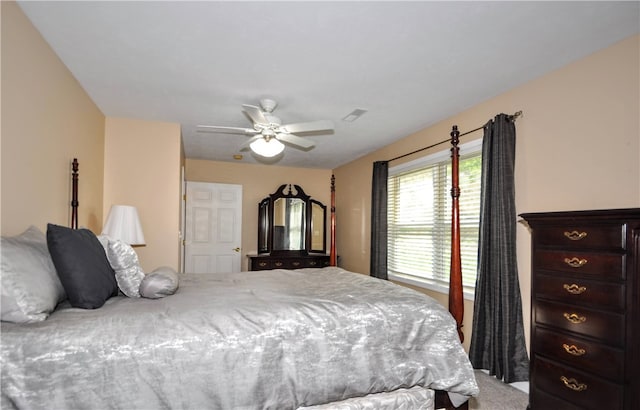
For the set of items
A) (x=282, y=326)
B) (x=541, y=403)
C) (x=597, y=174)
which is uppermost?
(x=597, y=174)

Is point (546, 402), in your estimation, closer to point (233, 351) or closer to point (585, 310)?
point (585, 310)

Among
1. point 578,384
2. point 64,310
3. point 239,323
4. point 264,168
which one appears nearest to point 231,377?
point 239,323

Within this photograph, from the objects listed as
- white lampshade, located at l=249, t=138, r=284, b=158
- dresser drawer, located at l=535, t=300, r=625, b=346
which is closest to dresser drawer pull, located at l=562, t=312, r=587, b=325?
dresser drawer, located at l=535, t=300, r=625, b=346

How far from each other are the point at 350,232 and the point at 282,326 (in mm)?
4362

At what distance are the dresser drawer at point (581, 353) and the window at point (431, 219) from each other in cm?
112

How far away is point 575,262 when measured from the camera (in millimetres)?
2041

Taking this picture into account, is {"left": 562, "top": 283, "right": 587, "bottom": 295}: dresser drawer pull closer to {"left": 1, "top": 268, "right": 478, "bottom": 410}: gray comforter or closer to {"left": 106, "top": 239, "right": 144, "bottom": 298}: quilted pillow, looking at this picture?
{"left": 1, "top": 268, "right": 478, "bottom": 410}: gray comforter

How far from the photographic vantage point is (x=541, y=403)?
222cm

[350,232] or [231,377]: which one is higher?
[350,232]

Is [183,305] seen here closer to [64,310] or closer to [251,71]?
[64,310]

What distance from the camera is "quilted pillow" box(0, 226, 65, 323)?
138 centimetres

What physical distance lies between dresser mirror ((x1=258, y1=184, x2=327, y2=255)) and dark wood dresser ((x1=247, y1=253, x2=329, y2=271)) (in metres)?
0.12

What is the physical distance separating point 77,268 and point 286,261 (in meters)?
4.34

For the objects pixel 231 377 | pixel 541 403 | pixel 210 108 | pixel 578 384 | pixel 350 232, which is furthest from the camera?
pixel 350 232
